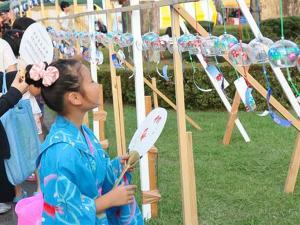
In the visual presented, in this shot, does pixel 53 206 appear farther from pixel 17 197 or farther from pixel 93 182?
pixel 17 197

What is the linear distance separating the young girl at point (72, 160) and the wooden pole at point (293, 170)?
81.5 inches

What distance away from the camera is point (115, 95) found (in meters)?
4.55

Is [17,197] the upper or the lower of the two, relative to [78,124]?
lower

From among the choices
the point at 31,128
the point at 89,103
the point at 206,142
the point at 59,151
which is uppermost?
the point at 89,103

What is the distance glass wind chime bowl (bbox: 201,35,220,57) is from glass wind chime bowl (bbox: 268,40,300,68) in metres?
0.51

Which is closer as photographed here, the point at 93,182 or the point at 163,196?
the point at 93,182

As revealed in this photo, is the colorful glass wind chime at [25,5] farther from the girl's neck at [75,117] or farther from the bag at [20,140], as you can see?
the girl's neck at [75,117]

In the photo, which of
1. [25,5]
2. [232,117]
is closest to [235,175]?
[232,117]

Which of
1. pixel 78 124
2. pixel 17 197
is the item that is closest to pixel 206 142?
pixel 17 197

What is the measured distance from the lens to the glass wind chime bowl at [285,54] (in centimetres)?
237

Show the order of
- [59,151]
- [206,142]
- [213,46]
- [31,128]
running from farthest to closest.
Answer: [206,142], [31,128], [213,46], [59,151]

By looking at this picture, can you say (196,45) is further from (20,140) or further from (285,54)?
(20,140)

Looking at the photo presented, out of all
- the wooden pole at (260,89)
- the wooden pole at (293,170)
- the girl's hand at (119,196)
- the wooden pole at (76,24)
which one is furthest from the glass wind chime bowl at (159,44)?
the wooden pole at (76,24)

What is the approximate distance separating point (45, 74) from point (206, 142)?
408cm
